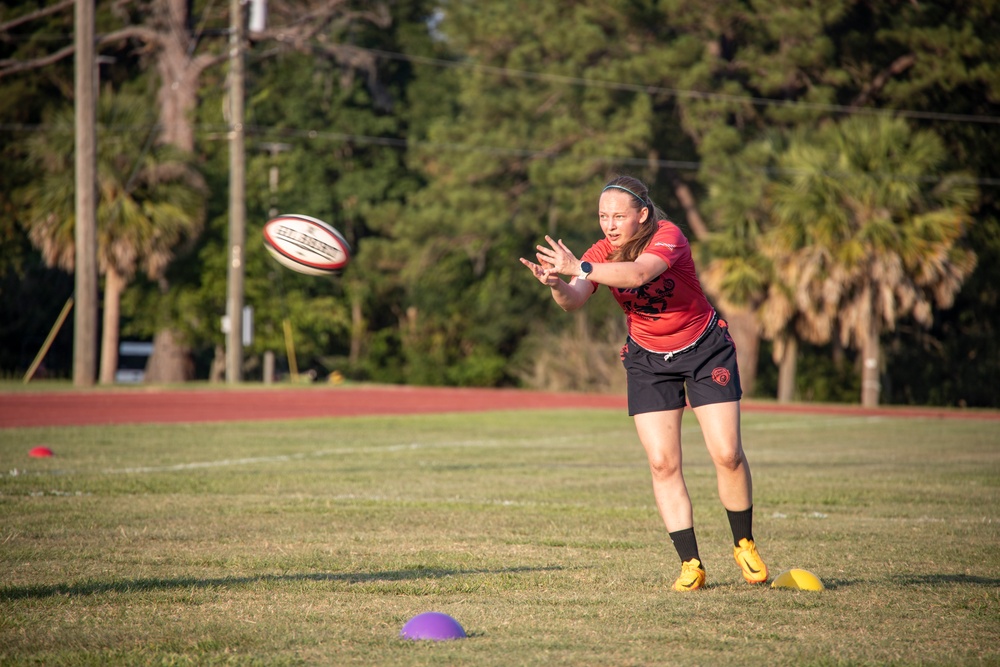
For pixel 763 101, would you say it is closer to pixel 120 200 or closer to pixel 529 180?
pixel 529 180

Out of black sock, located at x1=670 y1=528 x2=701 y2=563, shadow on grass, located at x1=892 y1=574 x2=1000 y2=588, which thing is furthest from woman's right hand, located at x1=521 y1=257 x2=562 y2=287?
shadow on grass, located at x1=892 y1=574 x2=1000 y2=588

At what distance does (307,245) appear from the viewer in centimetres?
981

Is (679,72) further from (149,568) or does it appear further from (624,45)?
(149,568)

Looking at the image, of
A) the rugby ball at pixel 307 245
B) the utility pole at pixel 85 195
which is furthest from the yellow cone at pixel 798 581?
the utility pole at pixel 85 195

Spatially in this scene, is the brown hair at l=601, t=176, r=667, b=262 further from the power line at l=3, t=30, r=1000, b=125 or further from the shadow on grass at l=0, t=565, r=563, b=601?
the power line at l=3, t=30, r=1000, b=125

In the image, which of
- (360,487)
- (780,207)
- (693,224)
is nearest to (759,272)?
(780,207)

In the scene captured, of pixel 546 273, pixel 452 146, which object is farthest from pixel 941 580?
pixel 452 146

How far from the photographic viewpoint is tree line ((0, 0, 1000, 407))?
30.4 metres

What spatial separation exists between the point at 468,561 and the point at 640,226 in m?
2.34

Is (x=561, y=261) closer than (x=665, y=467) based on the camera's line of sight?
Yes

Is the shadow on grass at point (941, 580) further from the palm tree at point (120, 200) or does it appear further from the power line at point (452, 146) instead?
the palm tree at point (120, 200)

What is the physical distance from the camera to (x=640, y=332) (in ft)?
22.1

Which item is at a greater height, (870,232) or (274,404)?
(870,232)

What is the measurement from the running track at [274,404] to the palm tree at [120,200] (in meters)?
4.68
